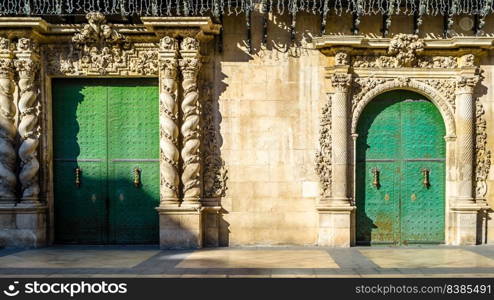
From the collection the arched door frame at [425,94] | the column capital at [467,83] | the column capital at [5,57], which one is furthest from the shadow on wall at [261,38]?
the column capital at [5,57]

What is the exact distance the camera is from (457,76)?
456 inches

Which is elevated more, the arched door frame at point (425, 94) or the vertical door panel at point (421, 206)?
the arched door frame at point (425, 94)

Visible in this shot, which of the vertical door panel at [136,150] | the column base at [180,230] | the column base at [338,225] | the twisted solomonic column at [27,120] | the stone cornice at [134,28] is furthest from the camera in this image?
the vertical door panel at [136,150]

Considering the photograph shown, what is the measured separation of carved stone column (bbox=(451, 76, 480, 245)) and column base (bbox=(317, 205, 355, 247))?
86.2 inches

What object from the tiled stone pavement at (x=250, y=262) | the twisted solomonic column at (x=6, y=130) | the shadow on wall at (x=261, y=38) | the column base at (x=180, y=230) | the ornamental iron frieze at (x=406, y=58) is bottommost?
the tiled stone pavement at (x=250, y=262)

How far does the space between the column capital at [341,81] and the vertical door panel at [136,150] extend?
3726 millimetres

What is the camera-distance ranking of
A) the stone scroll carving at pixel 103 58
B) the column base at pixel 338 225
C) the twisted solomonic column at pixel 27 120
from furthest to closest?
the stone scroll carving at pixel 103 58 < the column base at pixel 338 225 < the twisted solomonic column at pixel 27 120

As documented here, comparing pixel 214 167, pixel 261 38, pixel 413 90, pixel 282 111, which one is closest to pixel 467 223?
pixel 413 90

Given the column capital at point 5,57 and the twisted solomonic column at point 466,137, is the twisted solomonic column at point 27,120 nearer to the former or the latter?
the column capital at point 5,57

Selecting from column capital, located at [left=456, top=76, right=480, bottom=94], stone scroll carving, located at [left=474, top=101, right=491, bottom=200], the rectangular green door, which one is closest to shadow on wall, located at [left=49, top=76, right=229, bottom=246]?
the rectangular green door

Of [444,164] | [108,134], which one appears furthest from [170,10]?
[444,164]

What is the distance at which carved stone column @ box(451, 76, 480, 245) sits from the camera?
11.4m

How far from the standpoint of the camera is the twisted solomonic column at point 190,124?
36.7 feet

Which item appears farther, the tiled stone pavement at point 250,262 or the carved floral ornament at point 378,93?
the carved floral ornament at point 378,93
